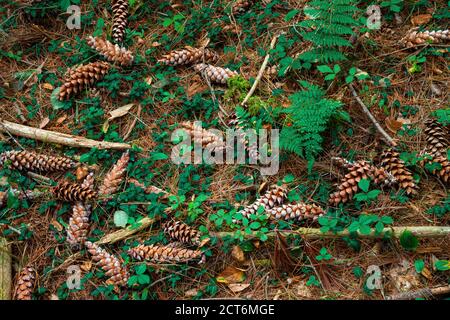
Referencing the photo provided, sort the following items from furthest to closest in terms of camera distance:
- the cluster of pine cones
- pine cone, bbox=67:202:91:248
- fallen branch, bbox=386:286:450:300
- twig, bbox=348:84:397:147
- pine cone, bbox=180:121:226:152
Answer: the cluster of pine cones → pine cone, bbox=180:121:226:152 → twig, bbox=348:84:397:147 → pine cone, bbox=67:202:91:248 → fallen branch, bbox=386:286:450:300

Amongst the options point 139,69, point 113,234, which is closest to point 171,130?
point 139,69

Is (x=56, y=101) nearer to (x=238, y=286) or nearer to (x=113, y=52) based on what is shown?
(x=113, y=52)

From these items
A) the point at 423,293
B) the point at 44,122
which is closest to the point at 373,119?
the point at 423,293

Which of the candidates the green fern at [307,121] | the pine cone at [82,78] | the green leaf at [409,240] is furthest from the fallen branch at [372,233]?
the pine cone at [82,78]

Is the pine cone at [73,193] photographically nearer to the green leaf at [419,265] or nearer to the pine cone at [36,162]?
the pine cone at [36,162]

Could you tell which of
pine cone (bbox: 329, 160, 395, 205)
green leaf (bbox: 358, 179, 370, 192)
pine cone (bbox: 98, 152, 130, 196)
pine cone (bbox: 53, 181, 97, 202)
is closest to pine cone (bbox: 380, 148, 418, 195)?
pine cone (bbox: 329, 160, 395, 205)

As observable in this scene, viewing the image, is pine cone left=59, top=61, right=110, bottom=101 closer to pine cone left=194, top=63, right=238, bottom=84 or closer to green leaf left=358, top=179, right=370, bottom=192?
pine cone left=194, top=63, right=238, bottom=84
